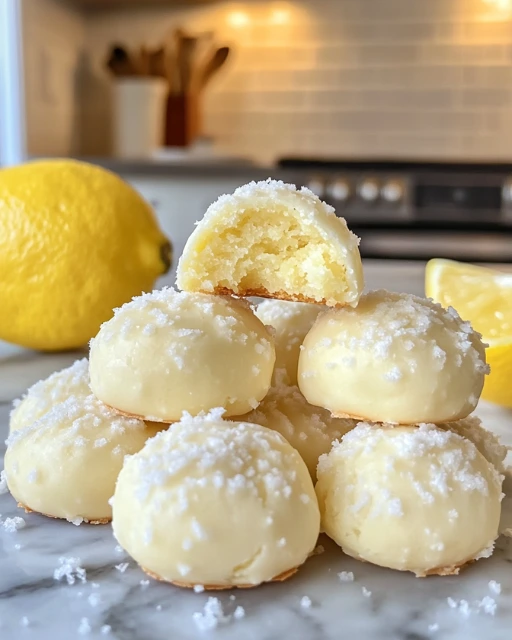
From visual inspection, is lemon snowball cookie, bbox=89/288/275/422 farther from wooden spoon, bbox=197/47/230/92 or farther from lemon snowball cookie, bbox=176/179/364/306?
→ wooden spoon, bbox=197/47/230/92

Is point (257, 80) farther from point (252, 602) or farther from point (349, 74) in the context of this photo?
point (252, 602)

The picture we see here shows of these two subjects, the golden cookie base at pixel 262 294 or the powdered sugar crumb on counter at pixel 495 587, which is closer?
the powdered sugar crumb on counter at pixel 495 587

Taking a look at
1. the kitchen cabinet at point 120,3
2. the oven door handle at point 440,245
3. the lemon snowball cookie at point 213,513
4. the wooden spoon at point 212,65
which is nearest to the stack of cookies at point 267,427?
the lemon snowball cookie at point 213,513

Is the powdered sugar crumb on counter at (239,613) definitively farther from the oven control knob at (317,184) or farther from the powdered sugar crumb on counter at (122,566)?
the oven control knob at (317,184)

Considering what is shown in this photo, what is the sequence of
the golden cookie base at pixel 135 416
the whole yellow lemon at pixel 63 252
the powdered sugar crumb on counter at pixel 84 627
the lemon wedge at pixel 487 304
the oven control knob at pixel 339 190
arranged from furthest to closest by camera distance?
the oven control knob at pixel 339 190 → the whole yellow lemon at pixel 63 252 → the lemon wedge at pixel 487 304 → the golden cookie base at pixel 135 416 → the powdered sugar crumb on counter at pixel 84 627

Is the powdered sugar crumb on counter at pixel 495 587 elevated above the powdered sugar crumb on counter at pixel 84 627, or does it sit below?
below

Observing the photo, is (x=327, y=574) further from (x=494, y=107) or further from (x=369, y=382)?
(x=494, y=107)

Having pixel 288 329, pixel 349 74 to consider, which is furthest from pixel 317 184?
pixel 288 329

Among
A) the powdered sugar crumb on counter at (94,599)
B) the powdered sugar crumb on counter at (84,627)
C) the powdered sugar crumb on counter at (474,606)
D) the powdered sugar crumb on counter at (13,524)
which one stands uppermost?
the powdered sugar crumb on counter at (84,627)
